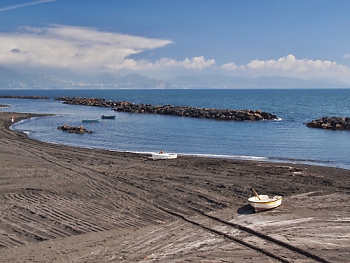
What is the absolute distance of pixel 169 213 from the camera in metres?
14.0

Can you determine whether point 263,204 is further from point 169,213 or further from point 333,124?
point 333,124

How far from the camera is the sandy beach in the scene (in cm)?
1079

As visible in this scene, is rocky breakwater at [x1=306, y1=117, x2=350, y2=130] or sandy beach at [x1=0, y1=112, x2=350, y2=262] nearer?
sandy beach at [x1=0, y1=112, x2=350, y2=262]

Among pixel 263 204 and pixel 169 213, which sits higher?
pixel 263 204

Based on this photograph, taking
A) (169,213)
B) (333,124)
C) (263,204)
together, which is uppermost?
(333,124)

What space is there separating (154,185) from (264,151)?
13493mm

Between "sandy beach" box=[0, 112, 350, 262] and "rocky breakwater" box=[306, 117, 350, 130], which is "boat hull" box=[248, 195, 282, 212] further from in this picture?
"rocky breakwater" box=[306, 117, 350, 130]

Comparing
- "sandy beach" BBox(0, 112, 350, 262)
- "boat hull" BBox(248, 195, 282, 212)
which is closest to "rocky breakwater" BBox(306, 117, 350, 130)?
"sandy beach" BBox(0, 112, 350, 262)

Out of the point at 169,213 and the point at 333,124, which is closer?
the point at 169,213

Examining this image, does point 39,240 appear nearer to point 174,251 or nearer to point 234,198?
point 174,251

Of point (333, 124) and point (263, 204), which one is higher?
point (333, 124)

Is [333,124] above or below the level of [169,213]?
above

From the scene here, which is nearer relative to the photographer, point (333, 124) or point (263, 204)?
point (263, 204)

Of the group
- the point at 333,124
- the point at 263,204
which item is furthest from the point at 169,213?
the point at 333,124
